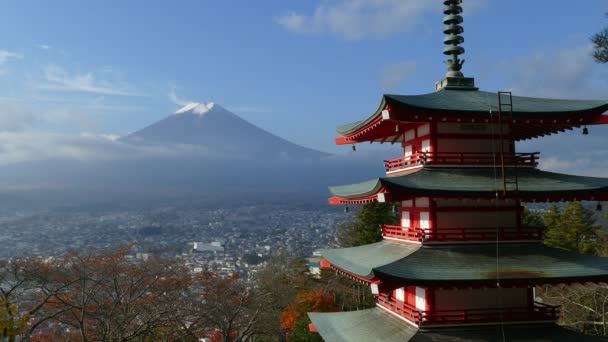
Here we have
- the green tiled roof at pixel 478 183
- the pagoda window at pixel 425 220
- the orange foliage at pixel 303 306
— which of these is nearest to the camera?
the green tiled roof at pixel 478 183

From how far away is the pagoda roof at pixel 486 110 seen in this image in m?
11.2

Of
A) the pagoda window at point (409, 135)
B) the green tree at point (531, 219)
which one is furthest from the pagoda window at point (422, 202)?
the green tree at point (531, 219)

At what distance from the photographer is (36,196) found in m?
162

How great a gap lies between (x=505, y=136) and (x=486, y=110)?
1.14 metres

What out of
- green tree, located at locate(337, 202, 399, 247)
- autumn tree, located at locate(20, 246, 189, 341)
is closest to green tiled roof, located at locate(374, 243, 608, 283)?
autumn tree, located at locate(20, 246, 189, 341)

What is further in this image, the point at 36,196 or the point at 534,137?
the point at 36,196

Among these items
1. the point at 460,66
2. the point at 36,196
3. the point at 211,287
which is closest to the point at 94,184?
the point at 36,196

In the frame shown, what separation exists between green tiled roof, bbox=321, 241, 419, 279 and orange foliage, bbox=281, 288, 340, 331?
14.5 meters

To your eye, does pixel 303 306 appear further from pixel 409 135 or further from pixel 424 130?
pixel 424 130

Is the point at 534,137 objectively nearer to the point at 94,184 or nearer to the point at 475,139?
the point at 475,139

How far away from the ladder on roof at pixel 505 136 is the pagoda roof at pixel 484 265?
140 cm

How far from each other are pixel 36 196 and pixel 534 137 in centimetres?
17287

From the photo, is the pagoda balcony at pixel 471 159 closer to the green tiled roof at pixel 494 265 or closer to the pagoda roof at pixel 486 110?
the pagoda roof at pixel 486 110

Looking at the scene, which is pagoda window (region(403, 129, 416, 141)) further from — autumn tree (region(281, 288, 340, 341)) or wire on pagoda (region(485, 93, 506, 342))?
autumn tree (region(281, 288, 340, 341))
